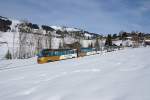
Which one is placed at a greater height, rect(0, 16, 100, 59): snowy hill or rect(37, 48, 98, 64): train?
rect(0, 16, 100, 59): snowy hill

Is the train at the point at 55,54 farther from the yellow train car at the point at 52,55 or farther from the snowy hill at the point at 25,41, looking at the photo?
the snowy hill at the point at 25,41

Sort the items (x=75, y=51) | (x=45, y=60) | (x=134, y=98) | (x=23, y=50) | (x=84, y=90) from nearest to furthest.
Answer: (x=134, y=98) < (x=84, y=90) < (x=45, y=60) < (x=75, y=51) < (x=23, y=50)

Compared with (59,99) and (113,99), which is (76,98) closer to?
(59,99)

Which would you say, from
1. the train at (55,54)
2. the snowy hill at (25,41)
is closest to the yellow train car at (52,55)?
the train at (55,54)

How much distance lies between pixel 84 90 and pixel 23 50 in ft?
213

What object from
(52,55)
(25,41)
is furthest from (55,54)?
(25,41)

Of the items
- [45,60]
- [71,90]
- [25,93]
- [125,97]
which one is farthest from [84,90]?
[45,60]

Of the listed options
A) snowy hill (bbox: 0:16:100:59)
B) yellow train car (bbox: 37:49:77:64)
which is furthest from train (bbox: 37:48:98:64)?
snowy hill (bbox: 0:16:100:59)

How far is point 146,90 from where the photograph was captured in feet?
28.7

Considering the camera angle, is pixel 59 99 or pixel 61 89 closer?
pixel 59 99

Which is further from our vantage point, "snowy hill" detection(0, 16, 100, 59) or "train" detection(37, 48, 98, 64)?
"snowy hill" detection(0, 16, 100, 59)

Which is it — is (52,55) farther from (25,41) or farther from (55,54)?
(25,41)

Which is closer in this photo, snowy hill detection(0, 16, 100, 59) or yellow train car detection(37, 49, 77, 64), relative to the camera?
yellow train car detection(37, 49, 77, 64)

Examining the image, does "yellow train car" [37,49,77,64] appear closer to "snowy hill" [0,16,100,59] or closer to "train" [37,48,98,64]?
"train" [37,48,98,64]
